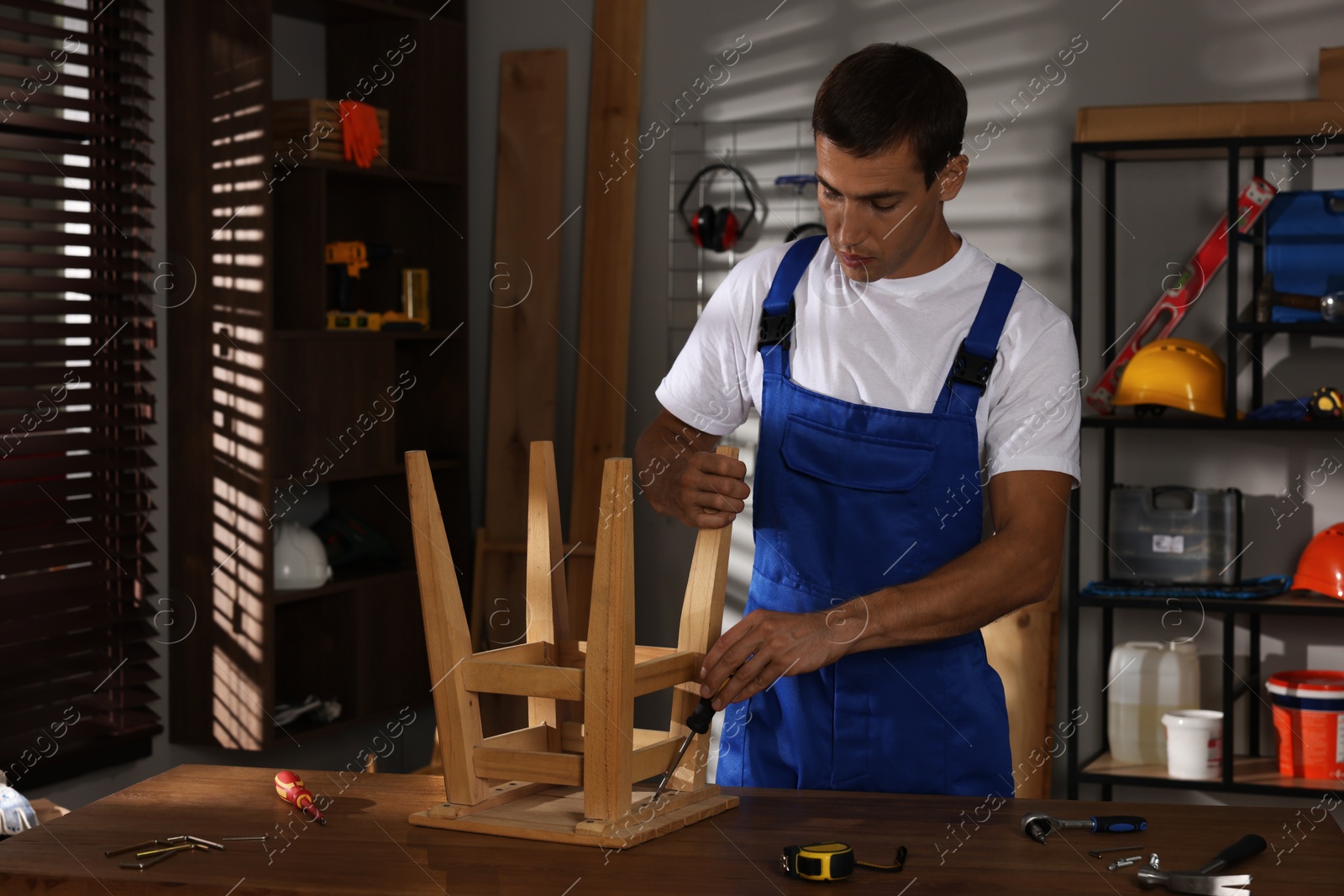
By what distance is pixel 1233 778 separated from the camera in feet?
11.3

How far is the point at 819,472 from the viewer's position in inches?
74.9

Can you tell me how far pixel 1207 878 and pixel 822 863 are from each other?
0.37 metres

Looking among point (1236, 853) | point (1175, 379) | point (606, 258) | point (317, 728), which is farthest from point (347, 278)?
point (1236, 853)

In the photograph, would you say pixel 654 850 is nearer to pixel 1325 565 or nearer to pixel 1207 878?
pixel 1207 878

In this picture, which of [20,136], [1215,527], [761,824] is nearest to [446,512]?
[20,136]

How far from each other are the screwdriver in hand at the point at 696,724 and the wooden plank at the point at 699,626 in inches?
0.6

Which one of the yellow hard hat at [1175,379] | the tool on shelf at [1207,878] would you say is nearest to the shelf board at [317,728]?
the yellow hard hat at [1175,379]

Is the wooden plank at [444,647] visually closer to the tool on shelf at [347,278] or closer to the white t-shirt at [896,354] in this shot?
the white t-shirt at [896,354]

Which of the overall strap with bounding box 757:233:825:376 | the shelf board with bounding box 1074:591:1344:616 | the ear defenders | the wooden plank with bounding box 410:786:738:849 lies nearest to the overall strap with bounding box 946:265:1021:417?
the overall strap with bounding box 757:233:825:376

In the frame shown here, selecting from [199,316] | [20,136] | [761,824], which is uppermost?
[20,136]

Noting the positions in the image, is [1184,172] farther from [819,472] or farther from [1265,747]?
[819,472]

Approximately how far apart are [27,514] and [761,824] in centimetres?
225

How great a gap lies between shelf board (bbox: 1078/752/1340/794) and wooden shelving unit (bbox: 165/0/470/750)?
2.00 metres

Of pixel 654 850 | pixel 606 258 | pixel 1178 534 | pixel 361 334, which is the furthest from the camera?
pixel 606 258
